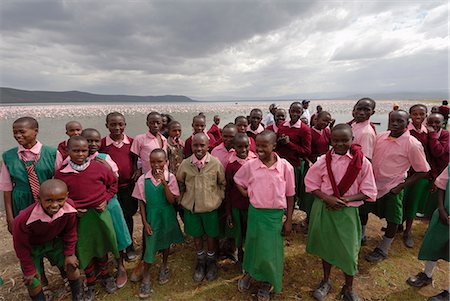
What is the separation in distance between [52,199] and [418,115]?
16.6 ft

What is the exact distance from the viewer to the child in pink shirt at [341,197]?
2.79 meters

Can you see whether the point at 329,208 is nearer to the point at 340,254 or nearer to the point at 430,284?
the point at 340,254

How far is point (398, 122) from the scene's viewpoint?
338 centimetres

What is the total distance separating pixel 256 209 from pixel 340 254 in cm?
111

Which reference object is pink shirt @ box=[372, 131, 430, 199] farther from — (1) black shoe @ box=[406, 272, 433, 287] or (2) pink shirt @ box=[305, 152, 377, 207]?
(1) black shoe @ box=[406, 272, 433, 287]

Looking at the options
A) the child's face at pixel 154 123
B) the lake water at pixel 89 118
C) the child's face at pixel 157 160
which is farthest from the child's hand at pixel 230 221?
the lake water at pixel 89 118

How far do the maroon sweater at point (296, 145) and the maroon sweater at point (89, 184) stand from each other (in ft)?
9.30

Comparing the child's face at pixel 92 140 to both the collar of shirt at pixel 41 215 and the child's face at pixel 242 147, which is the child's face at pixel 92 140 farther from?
the child's face at pixel 242 147

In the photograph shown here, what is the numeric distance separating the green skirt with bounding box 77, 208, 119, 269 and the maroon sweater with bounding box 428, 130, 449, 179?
4.93 metres

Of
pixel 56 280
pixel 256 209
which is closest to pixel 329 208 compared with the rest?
pixel 256 209

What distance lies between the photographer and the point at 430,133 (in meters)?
4.00

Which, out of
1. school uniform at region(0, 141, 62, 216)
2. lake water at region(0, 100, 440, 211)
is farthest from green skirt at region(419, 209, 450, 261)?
lake water at region(0, 100, 440, 211)

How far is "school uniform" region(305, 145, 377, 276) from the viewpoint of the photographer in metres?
2.81

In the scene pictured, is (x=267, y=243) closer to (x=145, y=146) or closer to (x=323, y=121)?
(x=145, y=146)
